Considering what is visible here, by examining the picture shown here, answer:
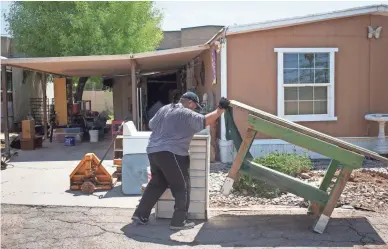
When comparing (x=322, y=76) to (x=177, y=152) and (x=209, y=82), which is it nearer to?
(x=209, y=82)

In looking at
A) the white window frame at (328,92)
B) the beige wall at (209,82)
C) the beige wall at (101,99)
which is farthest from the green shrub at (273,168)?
the beige wall at (101,99)

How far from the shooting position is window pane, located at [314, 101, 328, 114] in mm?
9836

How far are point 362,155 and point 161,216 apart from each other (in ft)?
7.95

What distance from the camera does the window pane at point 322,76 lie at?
31.9 feet

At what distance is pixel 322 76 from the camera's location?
977 centimetres

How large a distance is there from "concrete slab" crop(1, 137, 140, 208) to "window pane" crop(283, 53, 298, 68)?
14.1 feet

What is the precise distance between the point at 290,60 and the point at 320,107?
4.12ft

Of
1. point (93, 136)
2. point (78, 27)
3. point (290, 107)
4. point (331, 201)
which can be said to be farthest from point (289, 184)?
point (78, 27)

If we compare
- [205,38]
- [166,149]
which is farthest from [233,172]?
[205,38]

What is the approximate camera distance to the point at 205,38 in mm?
25234

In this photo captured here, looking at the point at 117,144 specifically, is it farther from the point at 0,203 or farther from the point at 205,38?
the point at 205,38

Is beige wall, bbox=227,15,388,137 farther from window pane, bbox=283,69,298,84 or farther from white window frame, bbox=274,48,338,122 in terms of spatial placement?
window pane, bbox=283,69,298,84

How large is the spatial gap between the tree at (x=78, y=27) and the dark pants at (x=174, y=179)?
1290cm

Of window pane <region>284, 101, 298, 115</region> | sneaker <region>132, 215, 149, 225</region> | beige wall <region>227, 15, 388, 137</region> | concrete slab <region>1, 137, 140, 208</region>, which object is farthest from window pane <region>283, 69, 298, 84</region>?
sneaker <region>132, 215, 149, 225</region>
